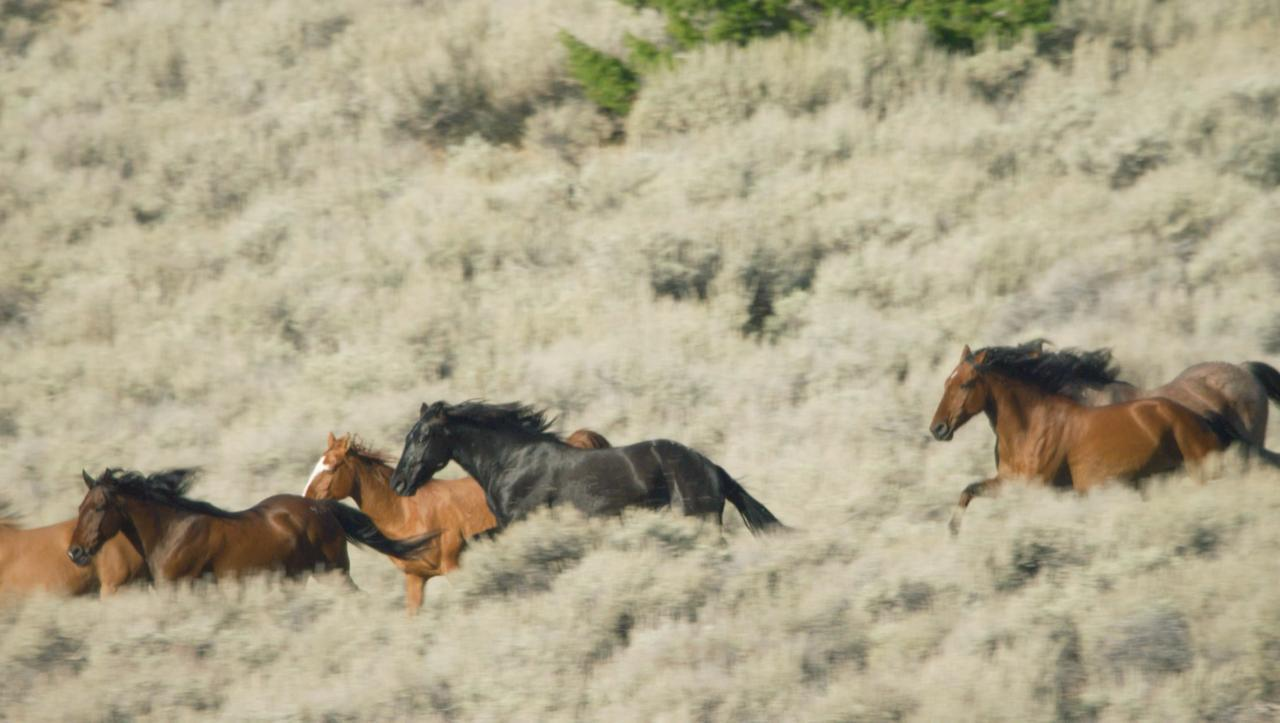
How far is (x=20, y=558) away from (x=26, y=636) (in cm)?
76

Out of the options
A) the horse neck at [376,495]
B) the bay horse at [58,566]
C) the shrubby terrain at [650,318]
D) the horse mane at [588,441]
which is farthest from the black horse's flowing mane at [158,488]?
the horse mane at [588,441]

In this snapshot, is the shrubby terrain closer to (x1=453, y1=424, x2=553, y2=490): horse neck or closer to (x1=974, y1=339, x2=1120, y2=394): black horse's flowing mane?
(x1=453, y1=424, x2=553, y2=490): horse neck

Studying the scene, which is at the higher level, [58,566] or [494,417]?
[494,417]

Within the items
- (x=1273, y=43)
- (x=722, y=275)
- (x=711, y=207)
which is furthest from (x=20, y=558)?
(x=1273, y=43)

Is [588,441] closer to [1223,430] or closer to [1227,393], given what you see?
[1223,430]

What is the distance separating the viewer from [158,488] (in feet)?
25.0

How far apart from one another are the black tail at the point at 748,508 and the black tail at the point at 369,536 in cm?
172

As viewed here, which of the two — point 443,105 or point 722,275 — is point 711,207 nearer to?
point 722,275

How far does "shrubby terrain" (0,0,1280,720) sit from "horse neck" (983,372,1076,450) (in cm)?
40

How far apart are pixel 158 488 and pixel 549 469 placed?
2.14m

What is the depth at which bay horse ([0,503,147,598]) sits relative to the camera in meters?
7.51

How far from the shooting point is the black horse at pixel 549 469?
7695mm

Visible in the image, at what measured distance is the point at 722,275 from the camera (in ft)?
44.9

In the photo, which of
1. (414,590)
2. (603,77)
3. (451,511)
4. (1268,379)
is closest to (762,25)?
(603,77)
